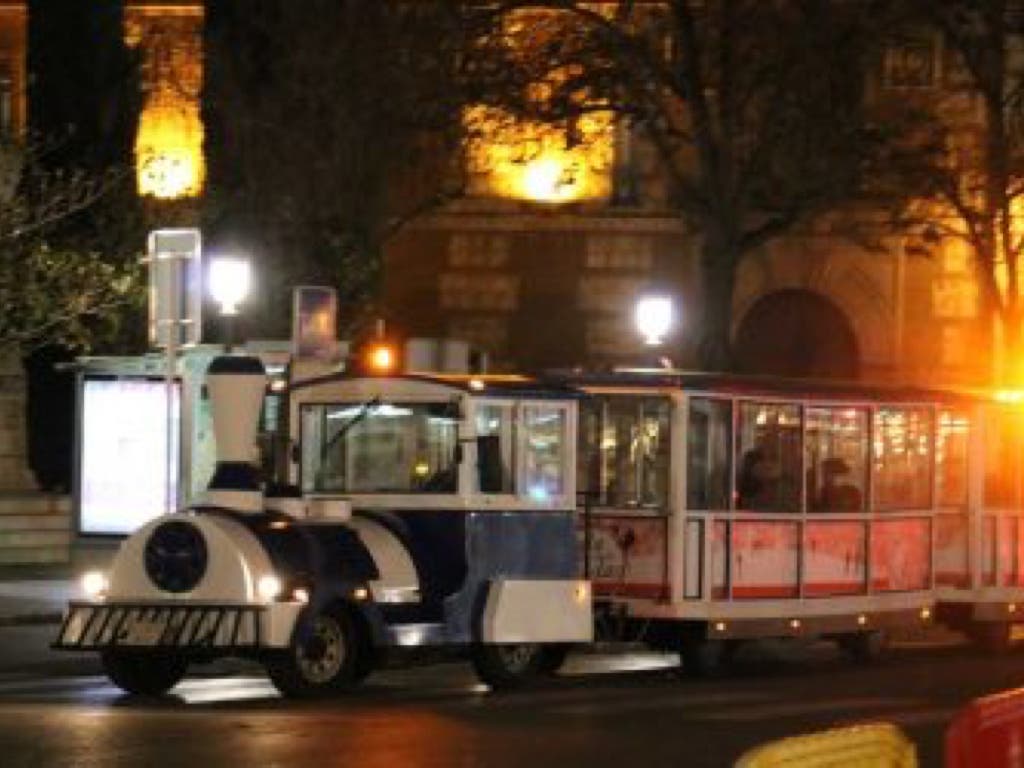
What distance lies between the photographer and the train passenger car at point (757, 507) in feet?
70.3

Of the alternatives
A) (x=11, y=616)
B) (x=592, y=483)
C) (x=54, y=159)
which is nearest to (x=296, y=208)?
(x=54, y=159)

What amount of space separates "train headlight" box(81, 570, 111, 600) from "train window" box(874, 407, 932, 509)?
828 centimetres

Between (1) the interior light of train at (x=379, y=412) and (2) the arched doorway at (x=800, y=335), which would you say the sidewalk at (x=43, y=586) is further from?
A: (2) the arched doorway at (x=800, y=335)

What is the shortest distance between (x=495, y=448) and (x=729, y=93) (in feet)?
35.9

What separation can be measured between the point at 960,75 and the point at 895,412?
15.8 meters

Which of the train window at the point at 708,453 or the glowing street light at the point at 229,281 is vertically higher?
the glowing street light at the point at 229,281

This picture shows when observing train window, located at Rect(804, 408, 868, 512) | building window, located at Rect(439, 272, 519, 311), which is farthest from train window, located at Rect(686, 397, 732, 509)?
building window, located at Rect(439, 272, 519, 311)

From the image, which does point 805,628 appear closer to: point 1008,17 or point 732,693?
point 732,693

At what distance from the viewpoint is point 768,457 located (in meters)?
22.4

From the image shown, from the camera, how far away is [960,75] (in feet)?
127

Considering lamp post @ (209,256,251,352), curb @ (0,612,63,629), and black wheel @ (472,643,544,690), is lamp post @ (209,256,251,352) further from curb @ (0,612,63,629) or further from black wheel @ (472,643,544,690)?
black wheel @ (472,643,544,690)

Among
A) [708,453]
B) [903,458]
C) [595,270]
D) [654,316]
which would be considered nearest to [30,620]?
[708,453]

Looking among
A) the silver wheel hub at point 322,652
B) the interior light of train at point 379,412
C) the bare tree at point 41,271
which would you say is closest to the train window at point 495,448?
the interior light of train at point 379,412

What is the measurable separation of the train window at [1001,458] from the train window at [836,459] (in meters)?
2.87
